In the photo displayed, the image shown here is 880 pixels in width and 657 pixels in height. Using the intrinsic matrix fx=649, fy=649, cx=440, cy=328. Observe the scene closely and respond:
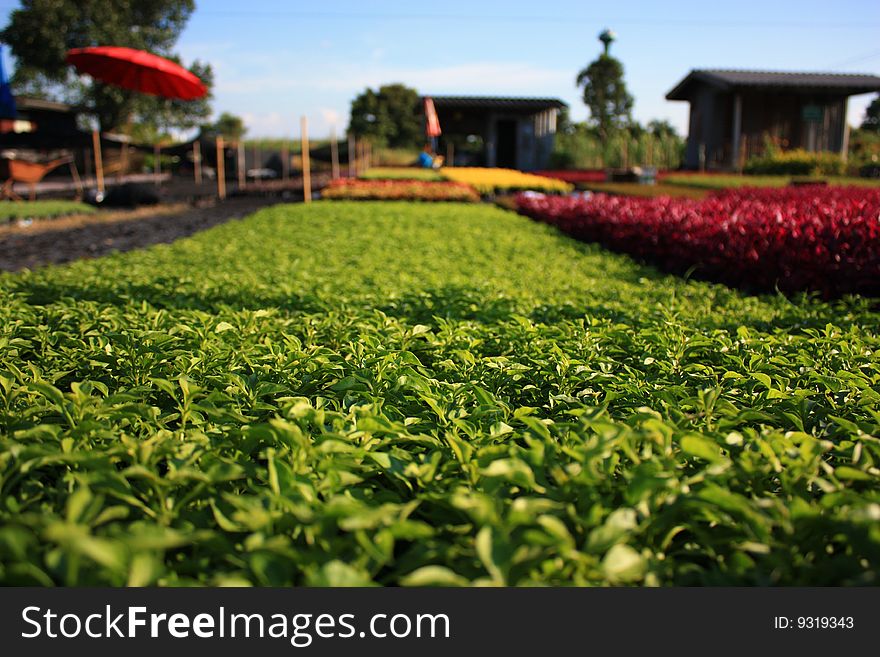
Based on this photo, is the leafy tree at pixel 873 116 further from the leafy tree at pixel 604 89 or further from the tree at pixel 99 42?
the tree at pixel 99 42

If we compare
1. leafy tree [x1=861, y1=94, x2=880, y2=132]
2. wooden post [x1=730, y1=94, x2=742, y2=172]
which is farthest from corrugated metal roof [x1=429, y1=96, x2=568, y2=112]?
leafy tree [x1=861, y1=94, x2=880, y2=132]

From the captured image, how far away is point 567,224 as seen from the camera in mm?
10469

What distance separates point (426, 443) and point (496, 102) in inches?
1336

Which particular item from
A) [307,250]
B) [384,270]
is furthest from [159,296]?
[307,250]

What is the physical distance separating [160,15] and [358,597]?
4549 cm

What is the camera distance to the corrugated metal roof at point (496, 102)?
109 feet

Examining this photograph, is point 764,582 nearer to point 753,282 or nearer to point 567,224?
point 753,282

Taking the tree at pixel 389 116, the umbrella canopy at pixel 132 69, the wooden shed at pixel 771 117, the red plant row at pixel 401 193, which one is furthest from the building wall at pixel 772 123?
the tree at pixel 389 116

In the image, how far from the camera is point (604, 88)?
1521 inches

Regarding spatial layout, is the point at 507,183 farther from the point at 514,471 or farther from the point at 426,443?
the point at 514,471

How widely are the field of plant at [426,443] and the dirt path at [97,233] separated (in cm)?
477

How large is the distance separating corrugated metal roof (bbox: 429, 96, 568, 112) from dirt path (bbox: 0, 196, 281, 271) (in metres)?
19.8

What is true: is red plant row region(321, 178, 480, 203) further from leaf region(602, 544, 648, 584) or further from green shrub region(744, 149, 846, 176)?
leaf region(602, 544, 648, 584)

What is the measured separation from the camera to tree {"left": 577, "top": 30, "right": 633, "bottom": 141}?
126 ft
